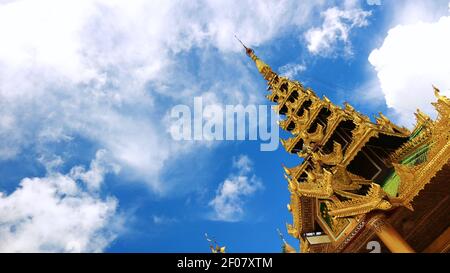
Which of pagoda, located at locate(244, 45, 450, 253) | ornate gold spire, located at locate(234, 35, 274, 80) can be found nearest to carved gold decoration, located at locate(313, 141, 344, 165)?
pagoda, located at locate(244, 45, 450, 253)

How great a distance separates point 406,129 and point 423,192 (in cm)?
1010

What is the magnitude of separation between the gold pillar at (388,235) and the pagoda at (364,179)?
3 cm

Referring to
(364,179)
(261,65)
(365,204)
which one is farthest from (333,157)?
(261,65)

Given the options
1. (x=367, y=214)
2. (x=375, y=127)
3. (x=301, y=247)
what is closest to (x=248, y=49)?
(x=375, y=127)

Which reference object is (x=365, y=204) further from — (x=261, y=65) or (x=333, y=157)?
(x=261, y=65)

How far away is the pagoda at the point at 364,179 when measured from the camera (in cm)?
1115

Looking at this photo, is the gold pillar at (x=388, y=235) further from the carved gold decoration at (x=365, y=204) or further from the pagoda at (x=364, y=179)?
the carved gold decoration at (x=365, y=204)

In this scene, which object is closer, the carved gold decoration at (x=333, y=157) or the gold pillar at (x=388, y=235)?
the gold pillar at (x=388, y=235)

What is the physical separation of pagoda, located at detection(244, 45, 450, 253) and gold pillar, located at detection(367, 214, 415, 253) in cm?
3

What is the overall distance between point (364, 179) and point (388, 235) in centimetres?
466

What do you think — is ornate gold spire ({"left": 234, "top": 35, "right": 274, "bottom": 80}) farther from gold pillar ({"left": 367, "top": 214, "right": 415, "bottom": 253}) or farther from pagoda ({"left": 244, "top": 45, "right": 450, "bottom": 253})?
gold pillar ({"left": 367, "top": 214, "right": 415, "bottom": 253})

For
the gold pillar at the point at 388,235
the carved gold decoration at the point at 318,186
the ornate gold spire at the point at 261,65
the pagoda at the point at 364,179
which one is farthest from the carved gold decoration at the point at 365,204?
the ornate gold spire at the point at 261,65

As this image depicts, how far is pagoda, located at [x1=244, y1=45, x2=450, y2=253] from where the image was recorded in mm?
11148
